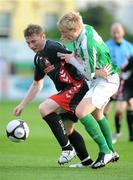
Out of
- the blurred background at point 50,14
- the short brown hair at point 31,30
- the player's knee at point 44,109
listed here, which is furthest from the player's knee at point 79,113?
the blurred background at point 50,14

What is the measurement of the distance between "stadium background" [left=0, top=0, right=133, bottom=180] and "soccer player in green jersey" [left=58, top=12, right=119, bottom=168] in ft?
1.68

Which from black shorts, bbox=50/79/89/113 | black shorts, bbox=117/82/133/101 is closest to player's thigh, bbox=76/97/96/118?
black shorts, bbox=50/79/89/113

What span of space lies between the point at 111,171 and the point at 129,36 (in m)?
39.8

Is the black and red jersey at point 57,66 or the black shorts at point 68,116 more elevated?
the black and red jersey at point 57,66

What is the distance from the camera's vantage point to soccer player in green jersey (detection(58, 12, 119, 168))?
9.98 meters

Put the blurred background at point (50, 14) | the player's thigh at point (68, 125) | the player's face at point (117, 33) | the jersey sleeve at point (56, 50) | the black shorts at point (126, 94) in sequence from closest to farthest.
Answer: the jersey sleeve at point (56, 50) < the player's thigh at point (68, 125) < the player's face at point (117, 33) < the black shorts at point (126, 94) < the blurred background at point (50, 14)

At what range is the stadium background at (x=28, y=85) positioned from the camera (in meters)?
10.0

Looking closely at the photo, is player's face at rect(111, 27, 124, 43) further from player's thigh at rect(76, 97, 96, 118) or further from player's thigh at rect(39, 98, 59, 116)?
player's thigh at rect(76, 97, 96, 118)

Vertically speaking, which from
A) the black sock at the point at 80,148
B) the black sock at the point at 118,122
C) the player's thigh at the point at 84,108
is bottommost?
the black sock at the point at 118,122

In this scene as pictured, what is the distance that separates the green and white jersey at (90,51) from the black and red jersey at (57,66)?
12.6 inches

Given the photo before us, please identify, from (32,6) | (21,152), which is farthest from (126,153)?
(32,6)

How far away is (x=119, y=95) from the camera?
16.1 meters

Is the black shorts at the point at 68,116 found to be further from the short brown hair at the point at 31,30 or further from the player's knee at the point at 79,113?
the short brown hair at the point at 31,30

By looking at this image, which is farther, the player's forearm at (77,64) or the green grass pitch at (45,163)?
the player's forearm at (77,64)
